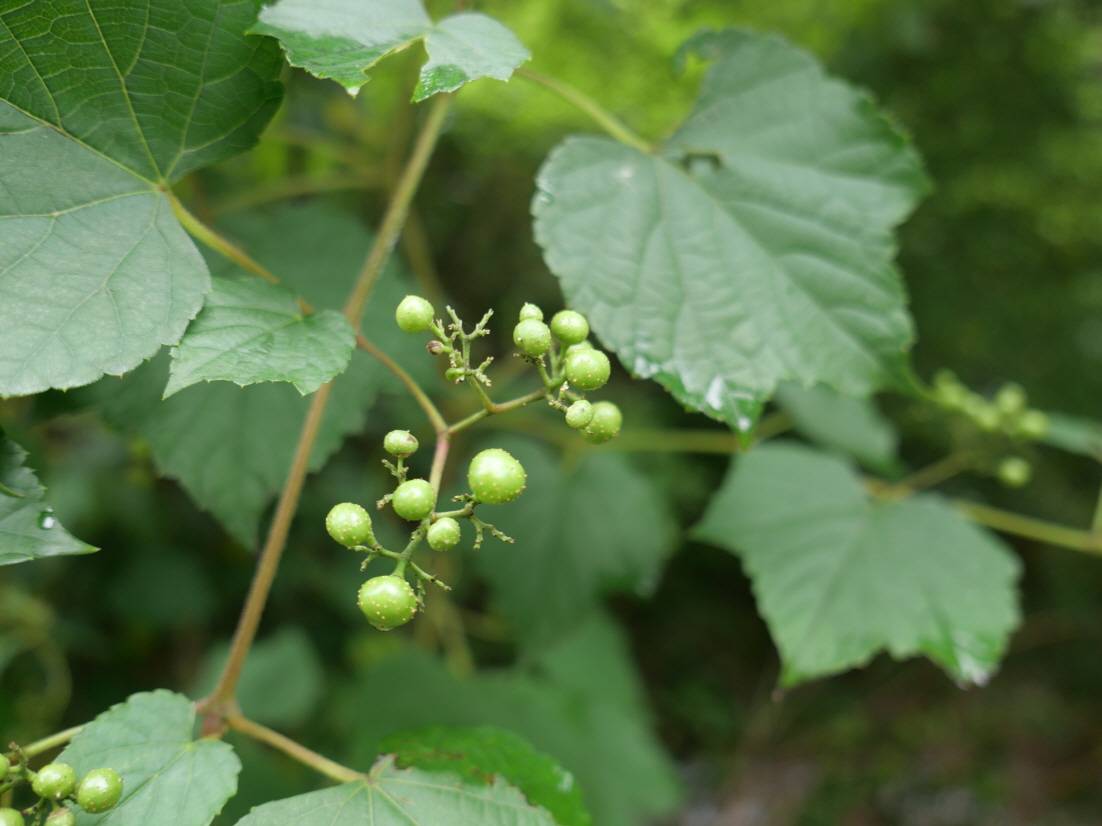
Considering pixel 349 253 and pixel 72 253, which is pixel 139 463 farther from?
pixel 72 253

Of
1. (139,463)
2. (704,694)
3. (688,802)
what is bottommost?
(688,802)

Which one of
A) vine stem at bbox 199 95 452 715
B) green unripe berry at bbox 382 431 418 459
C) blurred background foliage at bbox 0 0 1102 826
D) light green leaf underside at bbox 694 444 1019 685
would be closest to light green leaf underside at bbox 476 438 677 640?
blurred background foliage at bbox 0 0 1102 826

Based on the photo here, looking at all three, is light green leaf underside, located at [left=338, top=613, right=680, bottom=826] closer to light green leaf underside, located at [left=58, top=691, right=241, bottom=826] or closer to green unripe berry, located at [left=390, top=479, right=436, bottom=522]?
light green leaf underside, located at [left=58, top=691, right=241, bottom=826]

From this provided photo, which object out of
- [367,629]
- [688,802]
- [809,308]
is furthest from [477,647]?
[809,308]

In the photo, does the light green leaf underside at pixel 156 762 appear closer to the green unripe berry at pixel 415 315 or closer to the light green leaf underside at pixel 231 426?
the light green leaf underside at pixel 231 426

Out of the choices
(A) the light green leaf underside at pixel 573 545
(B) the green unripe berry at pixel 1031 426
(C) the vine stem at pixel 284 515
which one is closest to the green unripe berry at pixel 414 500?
(C) the vine stem at pixel 284 515

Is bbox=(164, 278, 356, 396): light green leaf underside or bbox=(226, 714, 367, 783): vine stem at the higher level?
bbox=(164, 278, 356, 396): light green leaf underside
